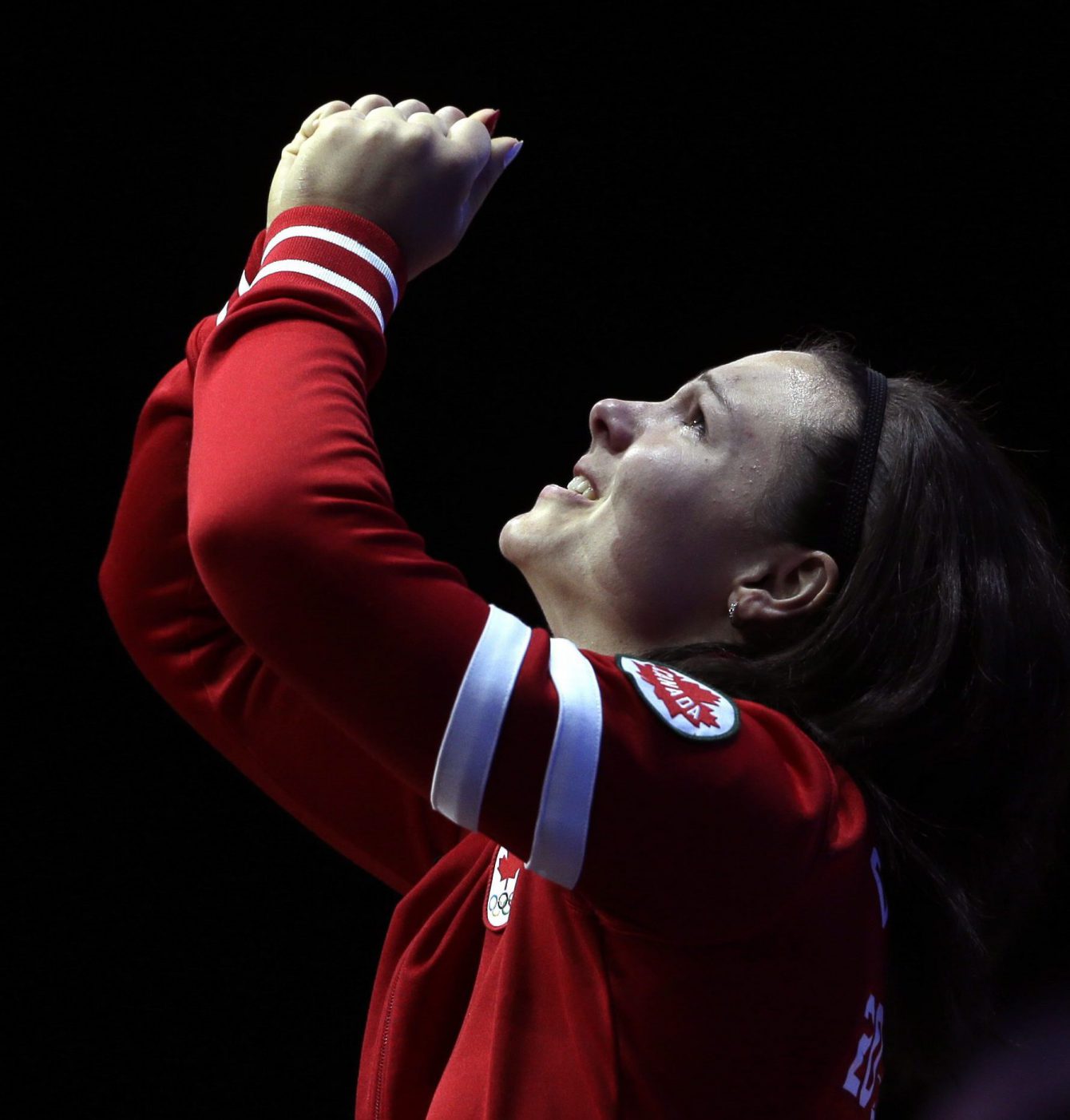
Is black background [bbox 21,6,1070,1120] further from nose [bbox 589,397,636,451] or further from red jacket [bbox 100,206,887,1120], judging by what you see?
red jacket [bbox 100,206,887,1120]

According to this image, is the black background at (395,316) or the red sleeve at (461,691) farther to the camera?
the black background at (395,316)

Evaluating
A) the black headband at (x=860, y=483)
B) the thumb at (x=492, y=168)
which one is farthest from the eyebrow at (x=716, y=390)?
the thumb at (x=492, y=168)

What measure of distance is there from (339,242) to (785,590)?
501 mm

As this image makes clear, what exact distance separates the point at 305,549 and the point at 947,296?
70.1 inches

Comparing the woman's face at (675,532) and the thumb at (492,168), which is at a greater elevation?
the thumb at (492,168)

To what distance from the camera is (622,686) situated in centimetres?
92

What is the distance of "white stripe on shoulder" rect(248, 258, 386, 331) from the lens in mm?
1003

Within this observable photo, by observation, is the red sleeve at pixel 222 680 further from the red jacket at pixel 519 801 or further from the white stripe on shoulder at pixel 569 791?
the white stripe on shoulder at pixel 569 791

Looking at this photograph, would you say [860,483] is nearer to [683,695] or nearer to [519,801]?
[683,695]

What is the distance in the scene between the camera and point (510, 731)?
859 millimetres

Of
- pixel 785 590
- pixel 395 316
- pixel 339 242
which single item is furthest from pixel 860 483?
pixel 395 316

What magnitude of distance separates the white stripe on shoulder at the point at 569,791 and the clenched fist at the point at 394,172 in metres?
0.41

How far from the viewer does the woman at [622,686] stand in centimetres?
87

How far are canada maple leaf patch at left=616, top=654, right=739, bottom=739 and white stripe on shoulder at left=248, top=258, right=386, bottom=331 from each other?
311 millimetres
